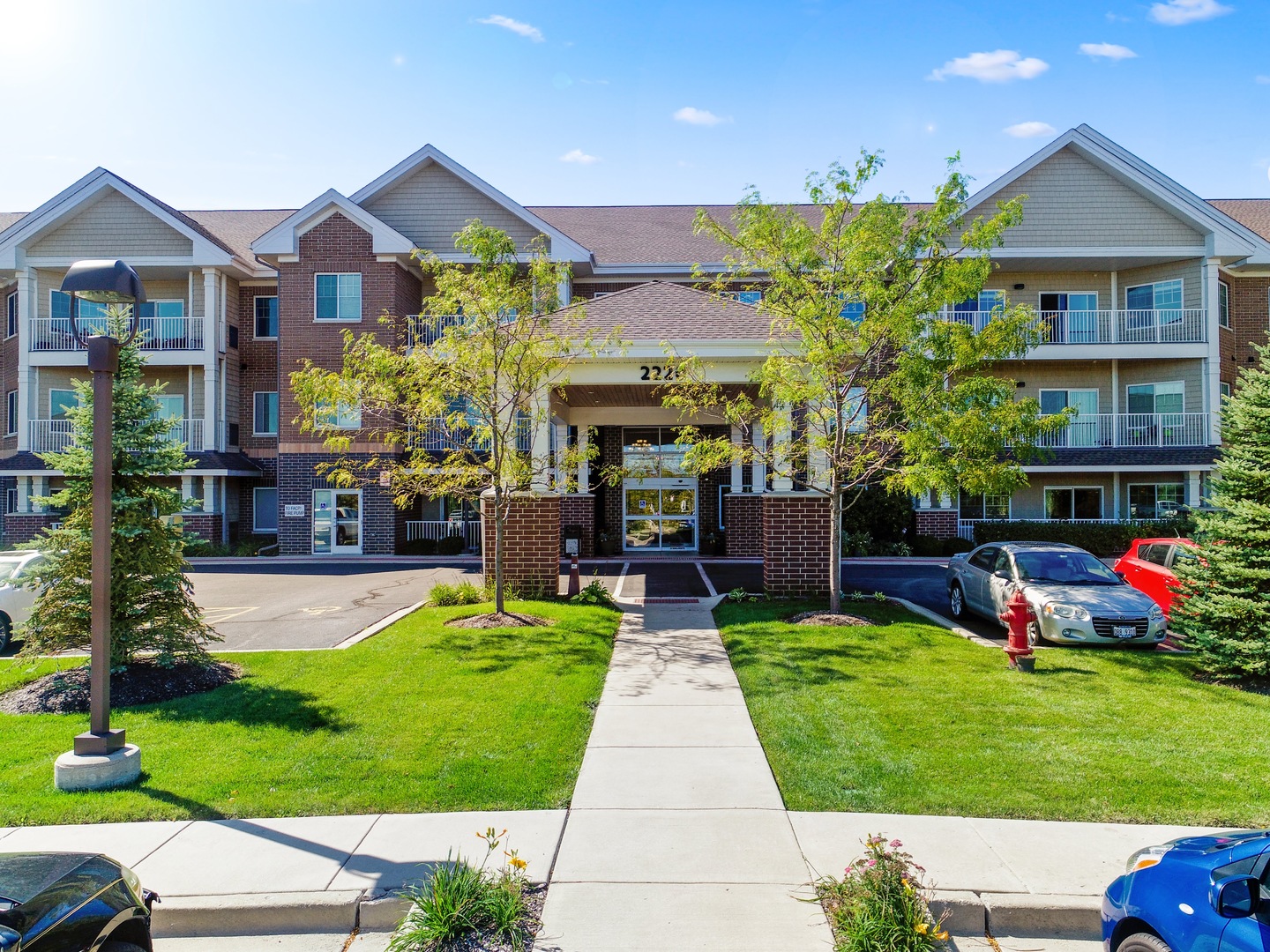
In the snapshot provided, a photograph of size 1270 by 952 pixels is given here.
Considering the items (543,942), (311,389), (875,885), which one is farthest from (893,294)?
(543,942)

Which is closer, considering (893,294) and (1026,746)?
(1026,746)

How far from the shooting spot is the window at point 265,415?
28516 millimetres

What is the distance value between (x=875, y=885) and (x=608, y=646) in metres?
7.07

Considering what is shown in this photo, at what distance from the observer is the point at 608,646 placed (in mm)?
11164

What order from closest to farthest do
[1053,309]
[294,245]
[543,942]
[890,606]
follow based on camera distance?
[543,942] → [890,606] → [294,245] → [1053,309]

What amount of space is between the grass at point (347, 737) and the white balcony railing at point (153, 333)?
19251mm

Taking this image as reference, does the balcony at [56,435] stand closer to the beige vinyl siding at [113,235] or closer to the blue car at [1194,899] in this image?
the beige vinyl siding at [113,235]

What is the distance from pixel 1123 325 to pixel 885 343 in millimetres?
18819

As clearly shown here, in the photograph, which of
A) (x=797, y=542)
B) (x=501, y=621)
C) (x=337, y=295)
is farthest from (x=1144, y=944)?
(x=337, y=295)

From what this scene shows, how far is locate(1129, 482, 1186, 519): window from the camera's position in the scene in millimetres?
26547

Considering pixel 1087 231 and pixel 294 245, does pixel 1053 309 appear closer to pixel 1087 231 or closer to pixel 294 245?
pixel 1087 231

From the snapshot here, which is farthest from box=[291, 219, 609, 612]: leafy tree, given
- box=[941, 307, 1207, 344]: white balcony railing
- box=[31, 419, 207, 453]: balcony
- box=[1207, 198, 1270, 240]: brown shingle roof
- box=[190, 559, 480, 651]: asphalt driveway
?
box=[1207, 198, 1270, 240]: brown shingle roof

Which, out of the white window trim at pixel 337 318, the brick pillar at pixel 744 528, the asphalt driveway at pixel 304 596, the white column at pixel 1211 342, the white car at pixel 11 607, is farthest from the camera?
the white window trim at pixel 337 318

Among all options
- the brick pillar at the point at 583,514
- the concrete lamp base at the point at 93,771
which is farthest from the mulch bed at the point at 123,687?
the brick pillar at the point at 583,514
